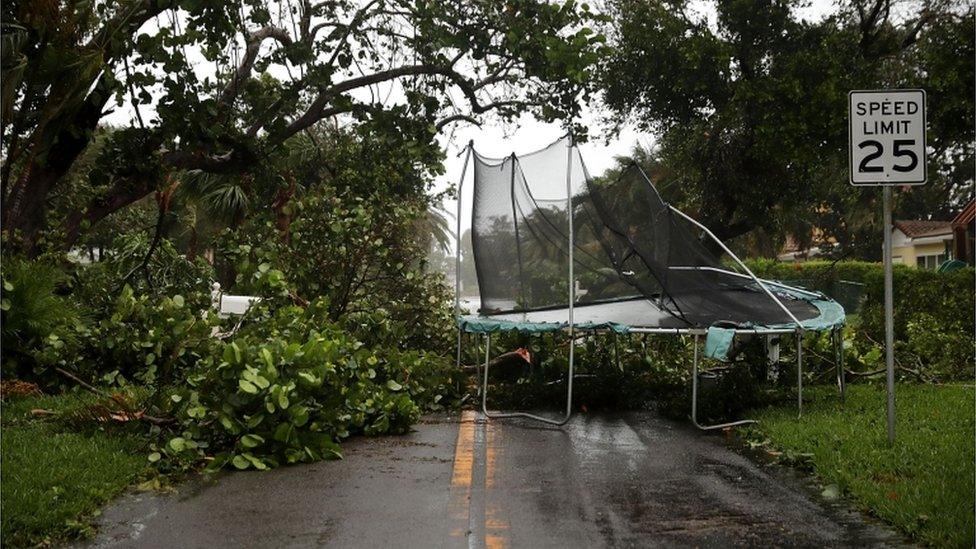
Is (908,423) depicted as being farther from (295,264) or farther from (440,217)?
(440,217)

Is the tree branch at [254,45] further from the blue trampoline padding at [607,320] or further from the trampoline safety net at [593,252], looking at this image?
the blue trampoline padding at [607,320]

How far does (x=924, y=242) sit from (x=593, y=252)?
4131 centimetres

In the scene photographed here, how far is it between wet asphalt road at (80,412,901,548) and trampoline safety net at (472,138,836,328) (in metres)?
1.69

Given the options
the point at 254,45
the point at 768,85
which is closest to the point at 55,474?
the point at 254,45

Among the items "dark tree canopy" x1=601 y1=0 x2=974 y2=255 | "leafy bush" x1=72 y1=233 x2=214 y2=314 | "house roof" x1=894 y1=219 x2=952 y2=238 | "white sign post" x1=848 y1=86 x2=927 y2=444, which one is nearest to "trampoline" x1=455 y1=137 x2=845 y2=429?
"white sign post" x1=848 y1=86 x2=927 y2=444

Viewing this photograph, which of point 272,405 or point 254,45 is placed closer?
point 272,405

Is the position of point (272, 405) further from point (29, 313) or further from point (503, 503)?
point (29, 313)

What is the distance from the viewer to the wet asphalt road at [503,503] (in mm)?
5426

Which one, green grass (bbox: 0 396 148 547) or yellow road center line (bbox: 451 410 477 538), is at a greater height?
green grass (bbox: 0 396 148 547)

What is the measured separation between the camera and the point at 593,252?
9.84m

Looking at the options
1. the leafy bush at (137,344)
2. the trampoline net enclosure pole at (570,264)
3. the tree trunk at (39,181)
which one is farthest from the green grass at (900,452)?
the tree trunk at (39,181)

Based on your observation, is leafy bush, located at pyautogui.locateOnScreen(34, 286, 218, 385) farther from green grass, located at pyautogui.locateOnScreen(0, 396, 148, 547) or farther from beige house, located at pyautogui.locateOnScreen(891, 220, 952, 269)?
beige house, located at pyautogui.locateOnScreen(891, 220, 952, 269)

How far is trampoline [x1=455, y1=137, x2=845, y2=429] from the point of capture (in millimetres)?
9375

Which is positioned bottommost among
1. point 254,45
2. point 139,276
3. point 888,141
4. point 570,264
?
point 139,276
